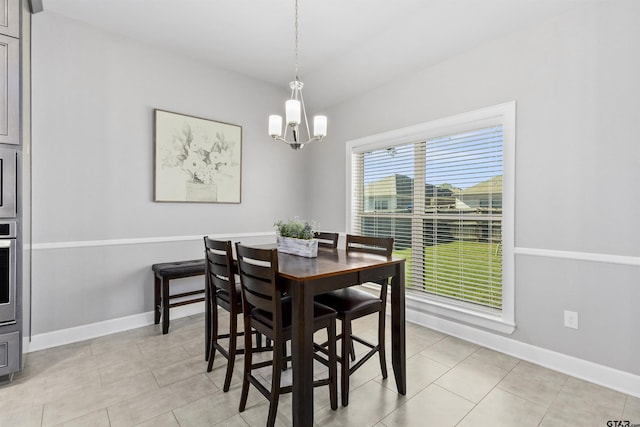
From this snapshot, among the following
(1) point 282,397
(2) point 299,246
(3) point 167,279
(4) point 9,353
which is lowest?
(1) point 282,397

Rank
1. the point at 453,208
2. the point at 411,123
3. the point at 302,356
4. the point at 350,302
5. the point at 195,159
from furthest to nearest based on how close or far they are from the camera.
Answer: the point at 195,159
the point at 411,123
the point at 453,208
the point at 350,302
the point at 302,356

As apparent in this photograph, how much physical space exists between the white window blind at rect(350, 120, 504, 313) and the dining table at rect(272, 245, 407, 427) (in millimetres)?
1225

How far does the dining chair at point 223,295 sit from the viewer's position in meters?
1.99

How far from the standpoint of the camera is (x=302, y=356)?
153 centimetres

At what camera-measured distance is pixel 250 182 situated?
13.3ft

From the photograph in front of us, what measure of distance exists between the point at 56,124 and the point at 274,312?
2.75m

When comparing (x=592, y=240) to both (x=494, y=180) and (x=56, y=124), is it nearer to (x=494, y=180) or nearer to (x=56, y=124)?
(x=494, y=180)

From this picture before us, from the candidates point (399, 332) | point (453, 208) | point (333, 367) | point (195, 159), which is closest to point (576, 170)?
point (453, 208)

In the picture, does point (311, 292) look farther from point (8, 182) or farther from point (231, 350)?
point (8, 182)

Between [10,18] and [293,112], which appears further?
[293,112]

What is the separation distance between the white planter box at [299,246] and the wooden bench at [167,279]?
121 cm

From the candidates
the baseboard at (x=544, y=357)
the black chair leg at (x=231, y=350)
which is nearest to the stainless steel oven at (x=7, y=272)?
the black chair leg at (x=231, y=350)

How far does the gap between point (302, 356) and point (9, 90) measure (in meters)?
2.66

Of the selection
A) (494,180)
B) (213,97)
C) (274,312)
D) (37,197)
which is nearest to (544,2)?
(494,180)
